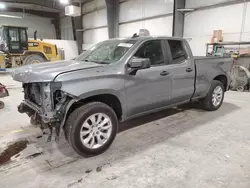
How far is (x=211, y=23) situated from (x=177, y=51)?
6.11m

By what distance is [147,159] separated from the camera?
239 cm

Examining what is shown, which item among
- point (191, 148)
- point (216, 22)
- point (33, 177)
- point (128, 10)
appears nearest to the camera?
point (33, 177)

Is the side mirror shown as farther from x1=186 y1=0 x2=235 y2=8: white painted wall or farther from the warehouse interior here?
x1=186 y1=0 x2=235 y2=8: white painted wall

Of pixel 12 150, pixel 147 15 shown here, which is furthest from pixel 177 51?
pixel 147 15

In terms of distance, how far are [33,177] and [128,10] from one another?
12011 millimetres

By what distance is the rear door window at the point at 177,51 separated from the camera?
Answer: 3.26m

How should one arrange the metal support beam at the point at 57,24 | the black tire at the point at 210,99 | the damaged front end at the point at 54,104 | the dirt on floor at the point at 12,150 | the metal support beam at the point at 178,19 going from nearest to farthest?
the damaged front end at the point at 54,104
the dirt on floor at the point at 12,150
the black tire at the point at 210,99
the metal support beam at the point at 178,19
the metal support beam at the point at 57,24

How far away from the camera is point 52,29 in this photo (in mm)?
20203

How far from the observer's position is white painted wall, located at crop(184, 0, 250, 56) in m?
7.36

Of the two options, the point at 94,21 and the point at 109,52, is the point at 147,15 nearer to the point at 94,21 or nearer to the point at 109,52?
the point at 94,21

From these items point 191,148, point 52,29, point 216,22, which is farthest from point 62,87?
point 52,29

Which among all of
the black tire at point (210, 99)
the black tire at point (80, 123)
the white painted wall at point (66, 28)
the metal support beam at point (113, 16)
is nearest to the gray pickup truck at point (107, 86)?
the black tire at point (80, 123)

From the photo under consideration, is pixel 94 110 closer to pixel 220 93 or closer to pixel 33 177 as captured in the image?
pixel 33 177

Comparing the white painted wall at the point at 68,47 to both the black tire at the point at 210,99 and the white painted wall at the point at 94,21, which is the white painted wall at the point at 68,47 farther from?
the black tire at the point at 210,99
